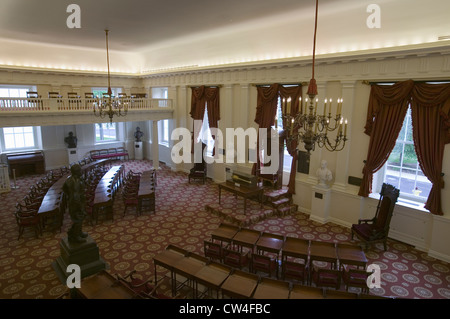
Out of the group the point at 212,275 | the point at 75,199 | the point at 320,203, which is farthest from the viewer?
the point at 320,203

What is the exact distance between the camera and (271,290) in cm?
572

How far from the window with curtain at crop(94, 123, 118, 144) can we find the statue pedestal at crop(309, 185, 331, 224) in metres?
15.6

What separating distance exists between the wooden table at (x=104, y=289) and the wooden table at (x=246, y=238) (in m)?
2.94

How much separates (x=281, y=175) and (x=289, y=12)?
20.8 ft

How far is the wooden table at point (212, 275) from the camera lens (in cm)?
594

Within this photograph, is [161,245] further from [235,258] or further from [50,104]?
[50,104]

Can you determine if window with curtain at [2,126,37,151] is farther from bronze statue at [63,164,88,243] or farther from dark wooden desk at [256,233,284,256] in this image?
dark wooden desk at [256,233,284,256]

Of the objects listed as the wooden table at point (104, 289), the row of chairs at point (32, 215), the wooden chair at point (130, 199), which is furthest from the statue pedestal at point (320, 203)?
the row of chairs at point (32, 215)

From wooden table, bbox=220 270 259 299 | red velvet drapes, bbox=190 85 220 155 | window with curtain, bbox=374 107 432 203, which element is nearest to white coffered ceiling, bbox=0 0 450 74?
red velvet drapes, bbox=190 85 220 155

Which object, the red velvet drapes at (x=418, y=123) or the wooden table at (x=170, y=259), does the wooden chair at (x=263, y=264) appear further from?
the red velvet drapes at (x=418, y=123)

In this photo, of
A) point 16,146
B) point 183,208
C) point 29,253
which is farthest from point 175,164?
point 29,253

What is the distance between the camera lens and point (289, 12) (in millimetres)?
10266

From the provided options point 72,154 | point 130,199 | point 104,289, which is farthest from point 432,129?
point 72,154

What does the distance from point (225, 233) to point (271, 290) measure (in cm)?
265
